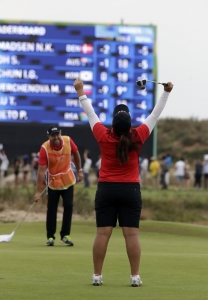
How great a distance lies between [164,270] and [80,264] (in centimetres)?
109

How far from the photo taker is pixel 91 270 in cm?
1046

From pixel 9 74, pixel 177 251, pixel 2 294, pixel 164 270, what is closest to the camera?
pixel 2 294

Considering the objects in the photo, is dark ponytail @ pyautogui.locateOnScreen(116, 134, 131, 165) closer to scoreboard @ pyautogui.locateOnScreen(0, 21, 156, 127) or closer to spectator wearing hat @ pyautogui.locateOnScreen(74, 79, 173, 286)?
spectator wearing hat @ pyautogui.locateOnScreen(74, 79, 173, 286)

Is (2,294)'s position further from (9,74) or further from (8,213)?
(9,74)

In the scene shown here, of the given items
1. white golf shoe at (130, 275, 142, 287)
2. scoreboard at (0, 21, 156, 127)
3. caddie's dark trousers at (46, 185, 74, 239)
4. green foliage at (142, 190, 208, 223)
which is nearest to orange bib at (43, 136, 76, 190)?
caddie's dark trousers at (46, 185, 74, 239)

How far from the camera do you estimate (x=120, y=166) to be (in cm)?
910

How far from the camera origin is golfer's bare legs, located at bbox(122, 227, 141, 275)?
354 inches

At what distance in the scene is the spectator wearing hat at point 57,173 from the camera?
1436 cm

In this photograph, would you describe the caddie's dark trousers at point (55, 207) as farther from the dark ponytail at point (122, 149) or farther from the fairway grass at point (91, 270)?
the dark ponytail at point (122, 149)

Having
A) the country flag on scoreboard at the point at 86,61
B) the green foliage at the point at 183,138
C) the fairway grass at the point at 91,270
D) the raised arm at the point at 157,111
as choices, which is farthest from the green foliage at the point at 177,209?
the green foliage at the point at 183,138

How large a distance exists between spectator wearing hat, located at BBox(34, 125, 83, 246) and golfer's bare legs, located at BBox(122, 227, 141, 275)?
5.25 metres

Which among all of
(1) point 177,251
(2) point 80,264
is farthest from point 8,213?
(2) point 80,264

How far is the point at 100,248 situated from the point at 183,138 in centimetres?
8248

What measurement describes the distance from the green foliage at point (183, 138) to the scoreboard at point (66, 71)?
4386 centimetres
